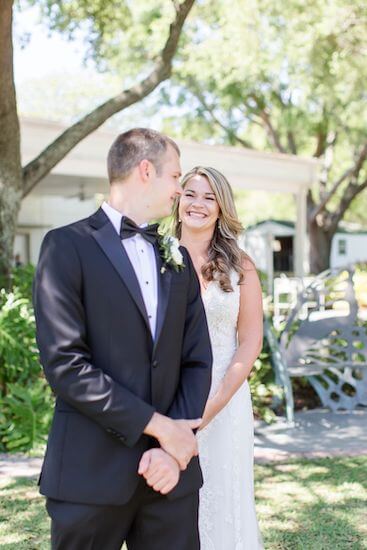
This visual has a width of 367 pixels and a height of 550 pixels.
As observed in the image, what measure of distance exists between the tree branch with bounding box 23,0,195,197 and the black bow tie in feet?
18.3

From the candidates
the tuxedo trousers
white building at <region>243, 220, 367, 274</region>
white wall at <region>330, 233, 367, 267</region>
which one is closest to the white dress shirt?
the tuxedo trousers

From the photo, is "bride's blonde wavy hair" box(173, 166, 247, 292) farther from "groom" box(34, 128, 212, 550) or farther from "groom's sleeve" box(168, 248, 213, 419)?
"groom" box(34, 128, 212, 550)

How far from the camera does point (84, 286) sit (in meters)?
2.35

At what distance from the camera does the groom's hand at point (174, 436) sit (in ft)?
7.61

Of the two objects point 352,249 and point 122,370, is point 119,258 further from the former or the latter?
point 352,249

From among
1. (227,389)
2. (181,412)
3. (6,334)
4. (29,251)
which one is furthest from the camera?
(29,251)

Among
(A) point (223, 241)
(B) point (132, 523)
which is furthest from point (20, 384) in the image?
(B) point (132, 523)

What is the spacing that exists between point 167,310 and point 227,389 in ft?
4.14

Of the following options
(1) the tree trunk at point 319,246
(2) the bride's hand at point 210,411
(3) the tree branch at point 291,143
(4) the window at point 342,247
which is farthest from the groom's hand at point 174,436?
(4) the window at point 342,247

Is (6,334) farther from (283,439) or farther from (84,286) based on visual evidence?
(84,286)

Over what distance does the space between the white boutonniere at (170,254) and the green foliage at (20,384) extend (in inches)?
183

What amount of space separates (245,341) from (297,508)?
199 cm

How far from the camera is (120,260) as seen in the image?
2400 mm

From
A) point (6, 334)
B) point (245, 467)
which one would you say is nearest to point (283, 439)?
point (6, 334)
